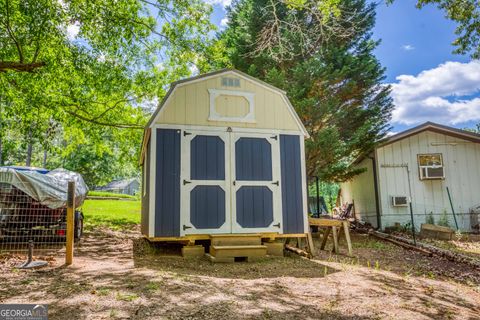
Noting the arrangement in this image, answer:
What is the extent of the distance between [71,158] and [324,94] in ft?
88.2

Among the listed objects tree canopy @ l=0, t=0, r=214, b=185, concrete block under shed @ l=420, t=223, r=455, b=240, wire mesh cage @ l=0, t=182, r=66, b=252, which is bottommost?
concrete block under shed @ l=420, t=223, r=455, b=240

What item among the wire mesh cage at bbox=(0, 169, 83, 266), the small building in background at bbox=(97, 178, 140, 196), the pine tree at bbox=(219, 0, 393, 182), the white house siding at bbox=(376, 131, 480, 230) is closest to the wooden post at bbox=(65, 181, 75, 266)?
the wire mesh cage at bbox=(0, 169, 83, 266)

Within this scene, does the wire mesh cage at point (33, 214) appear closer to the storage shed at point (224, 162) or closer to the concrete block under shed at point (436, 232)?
Result: the storage shed at point (224, 162)

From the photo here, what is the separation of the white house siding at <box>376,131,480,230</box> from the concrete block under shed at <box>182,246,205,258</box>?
7.87 m

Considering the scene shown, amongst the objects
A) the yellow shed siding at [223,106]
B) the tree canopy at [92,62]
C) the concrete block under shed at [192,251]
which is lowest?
the concrete block under shed at [192,251]

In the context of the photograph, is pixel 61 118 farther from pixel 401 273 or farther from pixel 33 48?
pixel 401 273

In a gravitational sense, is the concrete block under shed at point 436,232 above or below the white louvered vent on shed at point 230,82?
below

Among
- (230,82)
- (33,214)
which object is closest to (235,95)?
(230,82)

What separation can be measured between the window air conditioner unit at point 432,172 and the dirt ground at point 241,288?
587cm

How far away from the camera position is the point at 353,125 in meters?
11.3

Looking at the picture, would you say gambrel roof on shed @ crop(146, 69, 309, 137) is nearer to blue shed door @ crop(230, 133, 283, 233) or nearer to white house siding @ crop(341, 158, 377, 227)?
blue shed door @ crop(230, 133, 283, 233)

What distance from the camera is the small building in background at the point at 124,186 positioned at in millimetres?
54750

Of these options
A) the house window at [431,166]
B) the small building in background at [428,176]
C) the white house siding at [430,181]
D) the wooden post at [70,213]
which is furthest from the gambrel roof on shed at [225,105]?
the house window at [431,166]

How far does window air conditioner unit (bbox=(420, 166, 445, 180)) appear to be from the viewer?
11547mm
